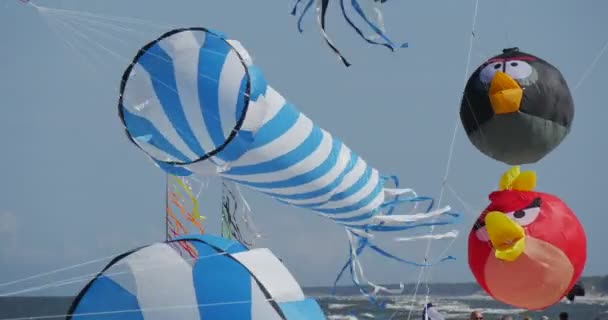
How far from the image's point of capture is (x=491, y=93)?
21.8ft

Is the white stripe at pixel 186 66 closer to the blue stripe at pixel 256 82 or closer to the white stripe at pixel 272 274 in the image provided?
the blue stripe at pixel 256 82

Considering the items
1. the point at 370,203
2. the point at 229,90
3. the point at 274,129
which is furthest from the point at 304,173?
the point at 370,203

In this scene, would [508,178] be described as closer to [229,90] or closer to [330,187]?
[330,187]

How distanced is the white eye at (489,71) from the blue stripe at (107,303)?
3199mm

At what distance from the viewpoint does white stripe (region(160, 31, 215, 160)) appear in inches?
236

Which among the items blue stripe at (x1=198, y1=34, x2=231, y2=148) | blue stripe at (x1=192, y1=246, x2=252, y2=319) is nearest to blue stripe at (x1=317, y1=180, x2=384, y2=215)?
blue stripe at (x1=198, y1=34, x2=231, y2=148)

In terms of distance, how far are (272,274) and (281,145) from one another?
5.30 feet

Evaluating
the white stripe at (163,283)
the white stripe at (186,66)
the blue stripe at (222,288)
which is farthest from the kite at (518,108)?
the white stripe at (163,283)

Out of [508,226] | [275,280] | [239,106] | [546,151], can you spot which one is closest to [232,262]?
[275,280]

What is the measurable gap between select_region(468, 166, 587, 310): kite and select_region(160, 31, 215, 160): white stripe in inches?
91.7

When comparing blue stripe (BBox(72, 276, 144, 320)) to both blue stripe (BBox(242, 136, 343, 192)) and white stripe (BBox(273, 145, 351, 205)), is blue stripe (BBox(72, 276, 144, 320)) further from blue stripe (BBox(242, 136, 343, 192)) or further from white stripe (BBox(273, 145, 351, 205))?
white stripe (BBox(273, 145, 351, 205))

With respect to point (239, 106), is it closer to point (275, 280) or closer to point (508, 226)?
point (275, 280)

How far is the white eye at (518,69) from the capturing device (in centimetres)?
666

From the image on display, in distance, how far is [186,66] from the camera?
5996mm
